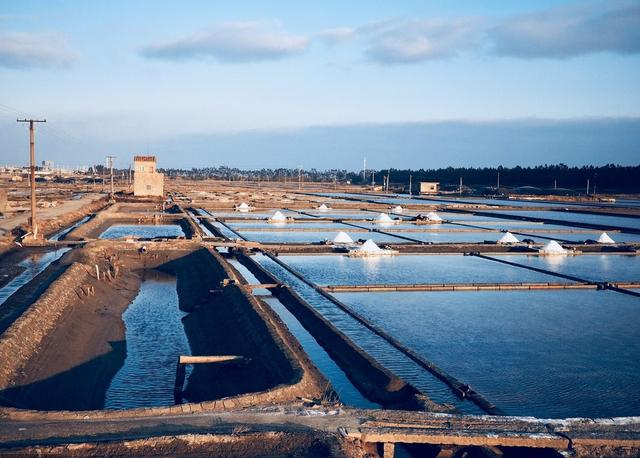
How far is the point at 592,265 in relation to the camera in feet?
41.3

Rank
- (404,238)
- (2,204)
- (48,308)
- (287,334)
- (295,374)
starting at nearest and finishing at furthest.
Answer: (295,374) → (287,334) → (48,308) → (404,238) → (2,204)

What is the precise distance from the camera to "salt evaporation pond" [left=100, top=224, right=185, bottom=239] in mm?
16531

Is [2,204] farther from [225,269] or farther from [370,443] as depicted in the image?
[370,443]

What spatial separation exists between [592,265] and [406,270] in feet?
13.0

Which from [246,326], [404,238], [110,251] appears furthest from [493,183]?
[246,326]

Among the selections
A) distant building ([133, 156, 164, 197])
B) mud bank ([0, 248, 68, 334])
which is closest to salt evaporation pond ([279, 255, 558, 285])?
mud bank ([0, 248, 68, 334])

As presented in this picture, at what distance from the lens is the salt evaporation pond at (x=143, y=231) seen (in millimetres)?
16531

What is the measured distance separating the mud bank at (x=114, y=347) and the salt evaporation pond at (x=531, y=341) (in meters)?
1.44

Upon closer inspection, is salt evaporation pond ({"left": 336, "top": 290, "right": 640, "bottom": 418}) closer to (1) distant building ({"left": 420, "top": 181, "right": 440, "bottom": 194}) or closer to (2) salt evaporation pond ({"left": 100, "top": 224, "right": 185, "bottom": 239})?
(2) salt evaporation pond ({"left": 100, "top": 224, "right": 185, "bottom": 239})

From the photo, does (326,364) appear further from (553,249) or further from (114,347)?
(553,249)

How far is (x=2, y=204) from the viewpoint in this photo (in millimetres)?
18719

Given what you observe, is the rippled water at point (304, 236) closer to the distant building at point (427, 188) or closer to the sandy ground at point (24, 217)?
the sandy ground at point (24, 217)

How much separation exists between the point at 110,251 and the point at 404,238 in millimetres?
7392

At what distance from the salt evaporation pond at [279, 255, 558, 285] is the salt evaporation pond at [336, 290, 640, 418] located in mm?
1111
